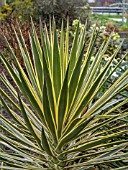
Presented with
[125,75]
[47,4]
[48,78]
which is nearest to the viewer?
[48,78]

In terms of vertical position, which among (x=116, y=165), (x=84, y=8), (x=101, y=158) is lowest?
(x=84, y=8)

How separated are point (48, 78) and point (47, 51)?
1.18ft

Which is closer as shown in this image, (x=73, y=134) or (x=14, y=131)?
(x=73, y=134)

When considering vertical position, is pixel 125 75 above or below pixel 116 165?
above

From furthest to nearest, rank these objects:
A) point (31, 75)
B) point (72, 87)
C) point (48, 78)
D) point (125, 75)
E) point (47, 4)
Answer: point (47, 4) → point (31, 75) → point (125, 75) → point (72, 87) → point (48, 78)

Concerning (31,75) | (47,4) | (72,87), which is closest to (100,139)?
(72,87)

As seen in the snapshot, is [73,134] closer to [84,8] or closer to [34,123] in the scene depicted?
[34,123]

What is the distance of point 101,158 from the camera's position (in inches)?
68.9

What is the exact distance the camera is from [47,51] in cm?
190

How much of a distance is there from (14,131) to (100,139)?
439 millimetres

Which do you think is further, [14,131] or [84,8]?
[84,8]

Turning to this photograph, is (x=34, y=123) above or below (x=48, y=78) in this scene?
below

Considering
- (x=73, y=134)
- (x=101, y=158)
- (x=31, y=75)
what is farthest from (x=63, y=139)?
(x=31, y=75)

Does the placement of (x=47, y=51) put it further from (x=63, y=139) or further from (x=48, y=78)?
(x=63, y=139)
